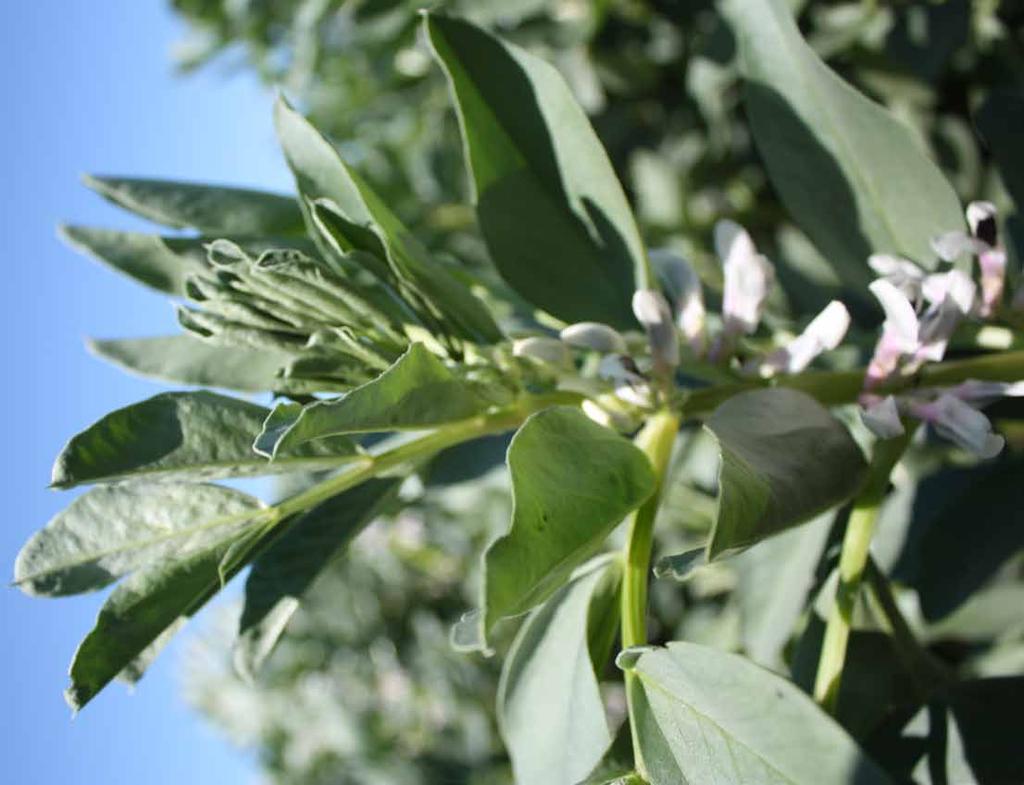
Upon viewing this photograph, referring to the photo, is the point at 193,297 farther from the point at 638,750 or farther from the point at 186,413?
the point at 638,750

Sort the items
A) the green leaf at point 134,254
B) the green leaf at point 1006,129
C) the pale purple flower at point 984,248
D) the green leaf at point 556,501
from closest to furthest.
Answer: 1. the green leaf at point 556,501
2. the pale purple flower at point 984,248
3. the green leaf at point 134,254
4. the green leaf at point 1006,129

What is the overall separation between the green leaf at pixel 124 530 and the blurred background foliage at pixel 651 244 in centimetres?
27

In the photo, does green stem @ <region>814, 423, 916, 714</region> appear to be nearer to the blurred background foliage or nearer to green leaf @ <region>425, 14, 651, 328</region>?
the blurred background foliage

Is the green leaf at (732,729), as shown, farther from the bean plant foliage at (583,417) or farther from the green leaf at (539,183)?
the green leaf at (539,183)

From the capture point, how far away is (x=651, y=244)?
207 cm

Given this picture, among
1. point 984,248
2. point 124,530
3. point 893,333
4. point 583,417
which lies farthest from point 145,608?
point 984,248

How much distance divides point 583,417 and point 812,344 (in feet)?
0.66

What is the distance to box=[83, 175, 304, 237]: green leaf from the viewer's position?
3.23 feet

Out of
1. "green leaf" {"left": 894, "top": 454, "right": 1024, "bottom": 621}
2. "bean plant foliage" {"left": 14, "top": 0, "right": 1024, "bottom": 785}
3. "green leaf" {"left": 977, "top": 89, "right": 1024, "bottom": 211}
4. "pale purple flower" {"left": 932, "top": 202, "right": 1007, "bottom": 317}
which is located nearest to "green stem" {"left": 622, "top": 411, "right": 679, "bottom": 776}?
"bean plant foliage" {"left": 14, "top": 0, "right": 1024, "bottom": 785}

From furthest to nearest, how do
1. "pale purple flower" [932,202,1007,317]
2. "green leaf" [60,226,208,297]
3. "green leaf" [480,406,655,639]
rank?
1. "green leaf" [60,226,208,297]
2. "pale purple flower" [932,202,1007,317]
3. "green leaf" [480,406,655,639]

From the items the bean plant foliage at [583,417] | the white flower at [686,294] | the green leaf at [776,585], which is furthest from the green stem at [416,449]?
the green leaf at [776,585]

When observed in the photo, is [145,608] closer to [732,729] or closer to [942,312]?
[732,729]

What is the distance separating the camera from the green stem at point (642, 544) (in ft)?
2.56

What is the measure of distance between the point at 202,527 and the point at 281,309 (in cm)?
16
